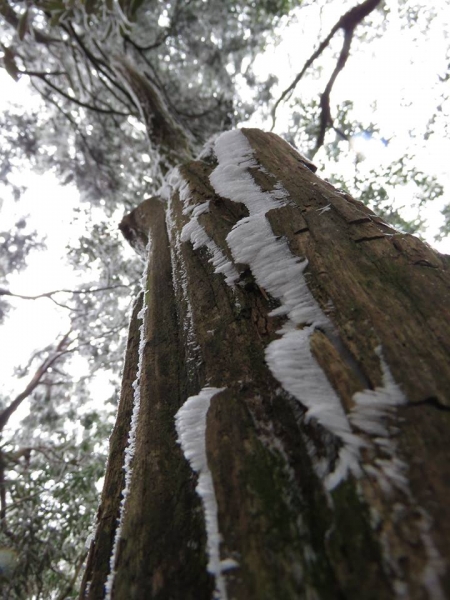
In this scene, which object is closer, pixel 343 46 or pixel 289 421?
pixel 289 421

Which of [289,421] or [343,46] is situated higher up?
[343,46]

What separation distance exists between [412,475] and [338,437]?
11cm

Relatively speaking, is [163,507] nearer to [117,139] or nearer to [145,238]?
[145,238]

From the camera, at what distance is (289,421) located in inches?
26.5

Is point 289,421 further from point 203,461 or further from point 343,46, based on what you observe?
point 343,46

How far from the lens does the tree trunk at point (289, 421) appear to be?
0.49m

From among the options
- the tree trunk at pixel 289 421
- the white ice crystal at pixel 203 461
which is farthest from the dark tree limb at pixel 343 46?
the white ice crystal at pixel 203 461

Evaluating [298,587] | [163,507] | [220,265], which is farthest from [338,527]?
[220,265]

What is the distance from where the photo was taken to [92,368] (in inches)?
273

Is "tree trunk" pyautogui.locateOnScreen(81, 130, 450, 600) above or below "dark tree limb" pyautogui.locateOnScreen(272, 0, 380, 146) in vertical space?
below

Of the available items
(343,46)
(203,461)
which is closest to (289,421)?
(203,461)

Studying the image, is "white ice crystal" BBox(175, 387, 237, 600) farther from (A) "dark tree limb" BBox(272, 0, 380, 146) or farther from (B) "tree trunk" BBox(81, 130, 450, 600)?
(A) "dark tree limb" BBox(272, 0, 380, 146)

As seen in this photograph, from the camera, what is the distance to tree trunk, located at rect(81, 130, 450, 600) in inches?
19.4

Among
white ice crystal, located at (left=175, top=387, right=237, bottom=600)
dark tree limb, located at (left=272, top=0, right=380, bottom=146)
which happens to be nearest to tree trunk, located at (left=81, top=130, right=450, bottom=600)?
white ice crystal, located at (left=175, top=387, right=237, bottom=600)
